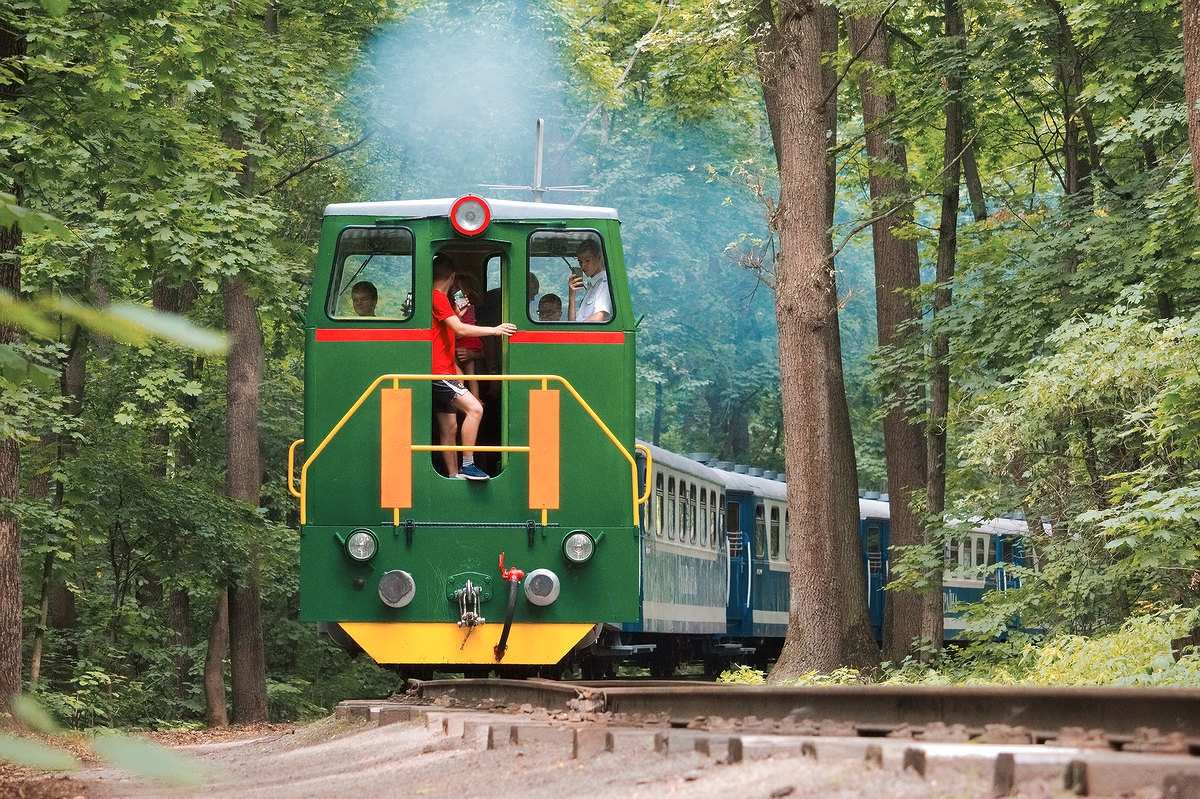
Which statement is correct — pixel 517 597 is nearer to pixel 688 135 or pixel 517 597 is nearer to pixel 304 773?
pixel 304 773

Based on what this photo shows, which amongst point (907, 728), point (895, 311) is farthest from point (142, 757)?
point (895, 311)

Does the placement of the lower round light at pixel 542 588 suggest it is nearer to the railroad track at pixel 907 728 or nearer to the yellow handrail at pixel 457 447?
the yellow handrail at pixel 457 447

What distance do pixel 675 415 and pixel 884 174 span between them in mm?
30645

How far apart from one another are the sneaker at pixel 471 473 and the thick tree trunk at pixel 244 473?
9.39 metres

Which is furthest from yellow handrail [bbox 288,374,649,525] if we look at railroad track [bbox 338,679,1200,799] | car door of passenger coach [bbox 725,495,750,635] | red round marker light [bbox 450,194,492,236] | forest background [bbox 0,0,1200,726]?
car door of passenger coach [bbox 725,495,750,635]

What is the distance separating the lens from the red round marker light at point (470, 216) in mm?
9406

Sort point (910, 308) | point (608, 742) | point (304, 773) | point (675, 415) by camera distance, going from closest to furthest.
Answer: point (608, 742) < point (304, 773) < point (910, 308) < point (675, 415)

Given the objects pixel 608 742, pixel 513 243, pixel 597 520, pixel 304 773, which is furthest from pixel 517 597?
pixel 608 742

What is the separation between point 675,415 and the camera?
47.2 meters

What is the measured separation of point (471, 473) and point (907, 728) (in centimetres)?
503

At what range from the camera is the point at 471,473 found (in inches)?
363

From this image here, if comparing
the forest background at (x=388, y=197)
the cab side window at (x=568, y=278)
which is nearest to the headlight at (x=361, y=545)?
the cab side window at (x=568, y=278)

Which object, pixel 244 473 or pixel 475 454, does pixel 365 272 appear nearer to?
pixel 475 454

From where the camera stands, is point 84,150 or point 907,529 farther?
point 907,529
